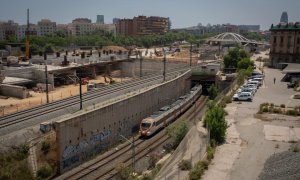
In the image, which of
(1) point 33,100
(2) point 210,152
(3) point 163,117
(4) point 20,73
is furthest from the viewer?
(4) point 20,73

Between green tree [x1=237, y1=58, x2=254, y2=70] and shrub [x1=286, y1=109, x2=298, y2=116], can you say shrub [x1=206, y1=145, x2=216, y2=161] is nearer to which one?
shrub [x1=286, y1=109, x2=298, y2=116]

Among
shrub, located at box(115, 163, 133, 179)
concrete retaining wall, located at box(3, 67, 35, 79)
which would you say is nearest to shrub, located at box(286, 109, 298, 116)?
shrub, located at box(115, 163, 133, 179)

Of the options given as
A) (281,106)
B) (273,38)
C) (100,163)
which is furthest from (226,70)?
(100,163)

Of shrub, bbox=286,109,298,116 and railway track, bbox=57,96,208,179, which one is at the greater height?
shrub, bbox=286,109,298,116

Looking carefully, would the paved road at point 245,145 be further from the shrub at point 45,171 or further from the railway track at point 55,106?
the railway track at point 55,106

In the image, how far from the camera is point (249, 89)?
55.7 m

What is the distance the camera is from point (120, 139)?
1693 inches

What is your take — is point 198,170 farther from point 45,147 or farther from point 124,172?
point 45,147

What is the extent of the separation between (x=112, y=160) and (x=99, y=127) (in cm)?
454

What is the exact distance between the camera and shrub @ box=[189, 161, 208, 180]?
25922 mm

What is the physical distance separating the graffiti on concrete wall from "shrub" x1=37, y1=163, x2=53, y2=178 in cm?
181

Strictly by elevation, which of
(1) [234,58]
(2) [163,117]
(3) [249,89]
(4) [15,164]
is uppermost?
(1) [234,58]

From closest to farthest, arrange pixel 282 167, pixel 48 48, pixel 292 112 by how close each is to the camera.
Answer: pixel 282 167, pixel 292 112, pixel 48 48

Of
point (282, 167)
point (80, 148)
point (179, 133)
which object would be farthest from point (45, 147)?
point (282, 167)
